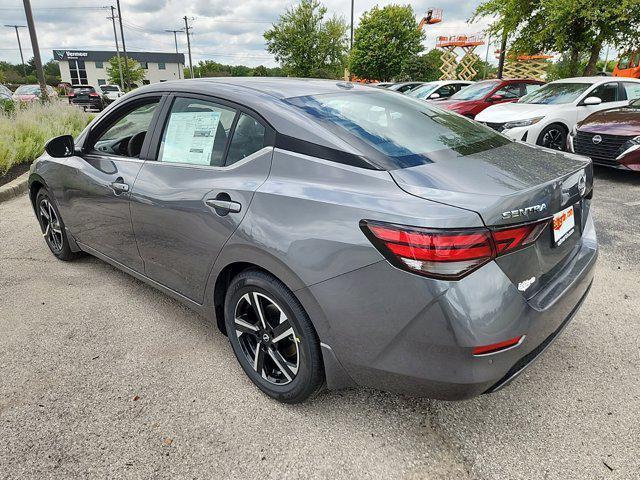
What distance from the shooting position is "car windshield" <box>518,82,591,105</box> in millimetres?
8703

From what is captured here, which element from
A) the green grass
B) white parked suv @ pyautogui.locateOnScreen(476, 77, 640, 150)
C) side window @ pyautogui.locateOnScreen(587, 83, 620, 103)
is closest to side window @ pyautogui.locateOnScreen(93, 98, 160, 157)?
the green grass

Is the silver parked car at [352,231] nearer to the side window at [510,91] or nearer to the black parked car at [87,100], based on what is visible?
the side window at [510,91]

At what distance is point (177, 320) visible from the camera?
10.3 feet

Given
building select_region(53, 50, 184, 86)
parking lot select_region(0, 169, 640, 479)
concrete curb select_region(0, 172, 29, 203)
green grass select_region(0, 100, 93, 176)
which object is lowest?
parking lot select_region(0, 169, 640, 479)

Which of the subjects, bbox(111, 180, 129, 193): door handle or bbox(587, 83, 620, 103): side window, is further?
bbox(587, 83, 620, 103): side window

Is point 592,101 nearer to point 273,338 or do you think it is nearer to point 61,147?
point 273,338

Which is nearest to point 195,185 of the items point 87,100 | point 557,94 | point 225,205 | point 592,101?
point 225,205

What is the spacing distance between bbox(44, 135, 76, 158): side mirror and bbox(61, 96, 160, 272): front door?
0.07m

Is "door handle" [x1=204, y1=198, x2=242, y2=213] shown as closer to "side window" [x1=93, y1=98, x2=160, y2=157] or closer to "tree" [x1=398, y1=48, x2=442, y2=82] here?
"side window" [x1=93, y1=98, x2=160, y2=157]

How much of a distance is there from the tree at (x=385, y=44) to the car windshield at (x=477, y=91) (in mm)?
21207

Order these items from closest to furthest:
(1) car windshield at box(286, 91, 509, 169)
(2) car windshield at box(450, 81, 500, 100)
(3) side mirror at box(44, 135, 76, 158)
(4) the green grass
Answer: (1) car windshield at box(286, 91, 509, 169) < (3) side mirror at box(44, 135, 76, 158) < (4) the green grass < (2) car windshield at box(450, 81, 500, 100)

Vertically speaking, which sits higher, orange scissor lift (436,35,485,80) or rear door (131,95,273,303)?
orange scissor lift (436,35,485,80)

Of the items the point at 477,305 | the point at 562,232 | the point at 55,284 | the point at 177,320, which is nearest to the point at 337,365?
the point at 477,305

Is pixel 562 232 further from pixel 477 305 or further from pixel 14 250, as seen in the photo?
pixel 14 250
